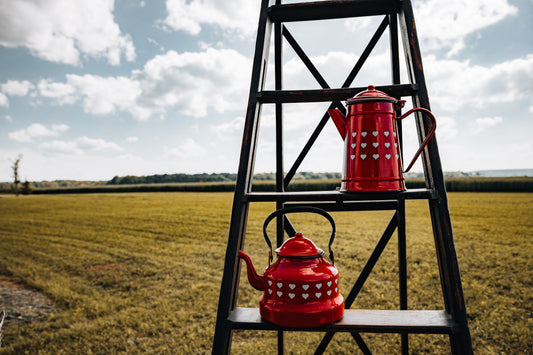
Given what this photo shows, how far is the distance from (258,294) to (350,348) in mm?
2048

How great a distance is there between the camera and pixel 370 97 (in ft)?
4.80

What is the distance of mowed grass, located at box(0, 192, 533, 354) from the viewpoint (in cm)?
393

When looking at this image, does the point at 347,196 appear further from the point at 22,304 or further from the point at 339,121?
the point at 22,304

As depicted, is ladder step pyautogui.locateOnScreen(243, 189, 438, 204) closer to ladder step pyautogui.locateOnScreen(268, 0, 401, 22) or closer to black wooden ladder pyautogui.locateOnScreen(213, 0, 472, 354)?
black wooden ladder pyautogui.locateOnScreen(213, 0, 472, 354)

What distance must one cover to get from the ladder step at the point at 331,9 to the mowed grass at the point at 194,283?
3.36 m

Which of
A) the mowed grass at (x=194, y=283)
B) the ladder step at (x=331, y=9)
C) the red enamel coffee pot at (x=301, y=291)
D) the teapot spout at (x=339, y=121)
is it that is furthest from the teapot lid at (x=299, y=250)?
the mowed grass at (x=194, y=283)

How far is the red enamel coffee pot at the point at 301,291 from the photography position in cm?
133

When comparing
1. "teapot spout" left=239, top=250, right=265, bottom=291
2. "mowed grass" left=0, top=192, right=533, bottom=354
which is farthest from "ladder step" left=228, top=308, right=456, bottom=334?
"mowed grass" left=0, top=192, right=533, bottom=354

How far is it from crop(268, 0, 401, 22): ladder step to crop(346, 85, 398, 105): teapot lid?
51 centimetres

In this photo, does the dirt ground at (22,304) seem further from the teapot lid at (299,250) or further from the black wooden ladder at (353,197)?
the teapot lid at (299,250)

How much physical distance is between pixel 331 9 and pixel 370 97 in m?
0.64

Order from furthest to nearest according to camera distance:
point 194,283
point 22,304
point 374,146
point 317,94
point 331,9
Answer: point 194,283 < point 22,304 < point 331,9 < point 317,94 < point 374,146

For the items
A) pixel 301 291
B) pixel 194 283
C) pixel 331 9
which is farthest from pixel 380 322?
pixel 194 283

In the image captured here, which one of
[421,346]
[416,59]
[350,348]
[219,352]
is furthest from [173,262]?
[416,59]
